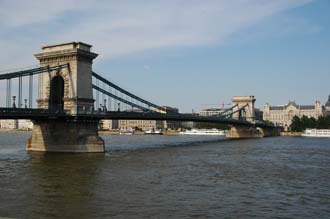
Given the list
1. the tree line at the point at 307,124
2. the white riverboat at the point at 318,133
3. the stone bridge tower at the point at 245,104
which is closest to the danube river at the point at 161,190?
the white riverboat at the point at 318,133

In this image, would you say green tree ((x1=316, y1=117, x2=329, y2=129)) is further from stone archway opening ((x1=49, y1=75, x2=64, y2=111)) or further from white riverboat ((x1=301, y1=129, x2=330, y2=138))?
stone archway opening ((x1=49, y1=75, x2=64, y2=111))

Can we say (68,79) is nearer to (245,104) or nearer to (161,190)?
(161,190)

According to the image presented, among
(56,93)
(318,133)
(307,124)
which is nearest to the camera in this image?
(56,93)

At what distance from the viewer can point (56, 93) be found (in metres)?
50.2

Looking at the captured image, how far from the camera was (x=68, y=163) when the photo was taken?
35.2m

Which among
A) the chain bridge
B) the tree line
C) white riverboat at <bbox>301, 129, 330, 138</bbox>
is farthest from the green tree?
the chain bridge

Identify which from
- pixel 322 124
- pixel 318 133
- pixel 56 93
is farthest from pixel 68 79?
pixel 322 124

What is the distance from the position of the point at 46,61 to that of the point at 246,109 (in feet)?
307

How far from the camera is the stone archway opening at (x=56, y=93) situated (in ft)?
162

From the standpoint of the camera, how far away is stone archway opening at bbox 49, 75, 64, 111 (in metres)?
49.3

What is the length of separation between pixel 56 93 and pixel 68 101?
3.97 metres

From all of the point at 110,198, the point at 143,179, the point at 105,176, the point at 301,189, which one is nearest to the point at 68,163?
the point at 105,176

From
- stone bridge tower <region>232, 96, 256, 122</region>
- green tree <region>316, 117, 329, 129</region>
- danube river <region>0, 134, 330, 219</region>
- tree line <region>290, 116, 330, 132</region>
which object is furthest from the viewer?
tree line <region>290, 116, 330, 132</region>

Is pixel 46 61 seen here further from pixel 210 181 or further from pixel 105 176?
pixel 210 181
